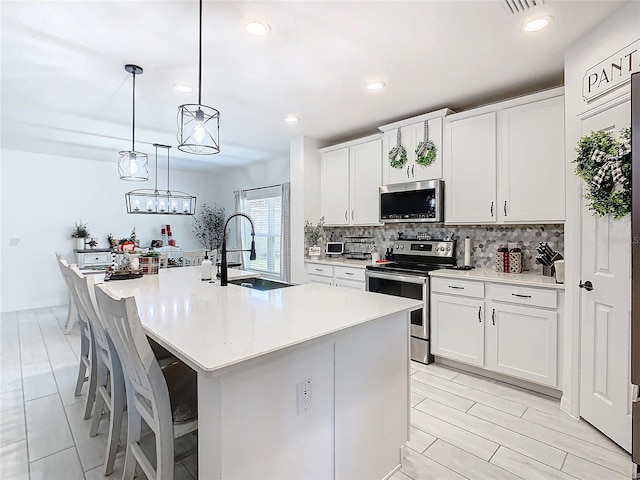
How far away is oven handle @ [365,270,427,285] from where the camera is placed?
3.24 metres

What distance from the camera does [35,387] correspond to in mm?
2793

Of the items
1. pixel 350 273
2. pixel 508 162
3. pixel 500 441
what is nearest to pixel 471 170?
pixel 508 162

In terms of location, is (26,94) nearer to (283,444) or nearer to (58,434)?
(58,434)

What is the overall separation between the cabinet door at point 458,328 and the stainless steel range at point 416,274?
0.09m

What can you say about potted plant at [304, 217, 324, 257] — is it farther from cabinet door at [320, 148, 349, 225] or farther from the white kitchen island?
the white kitchen island

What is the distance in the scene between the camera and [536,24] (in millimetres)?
2033

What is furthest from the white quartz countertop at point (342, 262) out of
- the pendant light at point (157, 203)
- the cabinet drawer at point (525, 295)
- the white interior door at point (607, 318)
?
the white interior door at point (607, 318)

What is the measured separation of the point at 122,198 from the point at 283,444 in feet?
20.7

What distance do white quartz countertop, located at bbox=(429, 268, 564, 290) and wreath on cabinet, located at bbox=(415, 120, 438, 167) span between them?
117 centimetres

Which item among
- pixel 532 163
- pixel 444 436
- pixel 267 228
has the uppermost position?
pixel 532 163

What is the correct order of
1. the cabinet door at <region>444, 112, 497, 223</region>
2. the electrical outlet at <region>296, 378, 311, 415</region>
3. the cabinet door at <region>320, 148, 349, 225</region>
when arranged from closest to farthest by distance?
the electrical outlet at <region>296, 378, 311, 415</region> → the cabinet door at <region>444, 112, 497, 223</region> → the cabinet door at <region>320, 148, 349, 225</region>

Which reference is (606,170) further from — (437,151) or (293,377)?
(293,377)

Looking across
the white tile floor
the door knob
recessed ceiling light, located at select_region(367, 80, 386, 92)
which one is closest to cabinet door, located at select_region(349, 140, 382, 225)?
recessed ceiling light, located at select_region(367, 80, 386, 92)

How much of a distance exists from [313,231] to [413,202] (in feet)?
4.97
